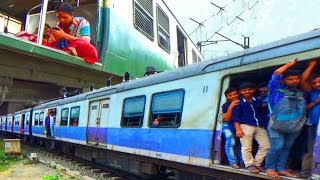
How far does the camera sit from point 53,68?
720cm

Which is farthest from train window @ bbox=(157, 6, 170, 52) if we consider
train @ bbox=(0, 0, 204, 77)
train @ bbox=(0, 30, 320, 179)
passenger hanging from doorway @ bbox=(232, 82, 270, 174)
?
passenger hanging from doorway @ bbox=(232, 82, 270, 174)

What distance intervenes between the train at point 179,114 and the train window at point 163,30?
9.13 ft

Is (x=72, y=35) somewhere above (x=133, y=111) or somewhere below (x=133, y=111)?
above

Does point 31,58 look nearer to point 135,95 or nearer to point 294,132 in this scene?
point 135,95

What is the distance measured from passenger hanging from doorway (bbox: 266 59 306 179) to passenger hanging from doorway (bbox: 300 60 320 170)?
0.27ft

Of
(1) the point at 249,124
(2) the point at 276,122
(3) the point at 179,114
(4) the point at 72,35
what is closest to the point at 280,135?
(2) the point at 276,122

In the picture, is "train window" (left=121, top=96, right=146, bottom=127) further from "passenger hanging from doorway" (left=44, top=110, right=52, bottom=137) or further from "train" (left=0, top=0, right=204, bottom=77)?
"passenger hanging from doorway" (left=44, top=110, right=52, bottom=137)

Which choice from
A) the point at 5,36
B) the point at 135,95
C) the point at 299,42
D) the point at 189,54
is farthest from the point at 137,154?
the point at 189,54

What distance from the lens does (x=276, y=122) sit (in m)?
4.61

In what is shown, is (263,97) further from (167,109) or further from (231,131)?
(167,109)

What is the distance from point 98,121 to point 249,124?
6084 millimetres

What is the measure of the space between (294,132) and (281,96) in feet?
1.36

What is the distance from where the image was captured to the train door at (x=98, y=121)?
33.7ft

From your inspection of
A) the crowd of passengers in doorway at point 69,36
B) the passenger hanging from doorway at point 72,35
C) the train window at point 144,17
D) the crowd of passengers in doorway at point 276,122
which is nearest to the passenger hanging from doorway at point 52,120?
the train window at point 144,17
